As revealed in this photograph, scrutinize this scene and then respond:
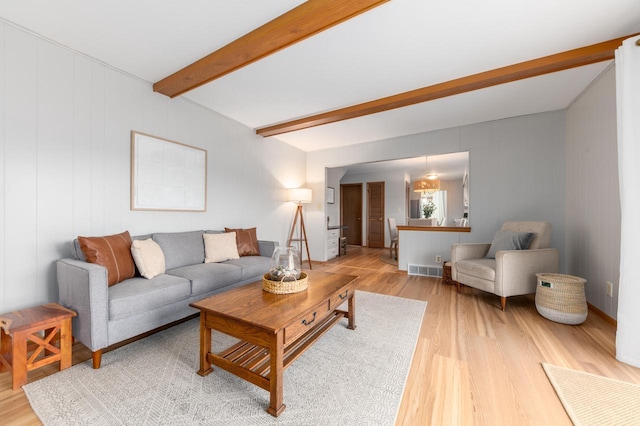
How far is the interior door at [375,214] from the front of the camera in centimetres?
775

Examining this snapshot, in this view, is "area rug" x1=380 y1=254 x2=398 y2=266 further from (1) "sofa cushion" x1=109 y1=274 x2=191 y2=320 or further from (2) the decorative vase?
(1) "sofa cushion" x1=109 y1=274 x2=191 y2=320

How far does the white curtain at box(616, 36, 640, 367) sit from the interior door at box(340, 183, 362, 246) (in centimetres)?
633

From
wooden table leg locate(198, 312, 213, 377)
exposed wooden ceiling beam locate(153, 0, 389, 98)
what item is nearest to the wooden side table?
wooden table leg locate(198, 312, 213, 377)

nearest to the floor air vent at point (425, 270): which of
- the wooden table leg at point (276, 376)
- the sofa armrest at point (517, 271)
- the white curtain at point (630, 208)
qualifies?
the sofa armrest at point (517, 271)

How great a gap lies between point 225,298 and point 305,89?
2331 millimetres

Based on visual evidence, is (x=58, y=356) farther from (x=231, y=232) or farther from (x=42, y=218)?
(x=231, y=232)

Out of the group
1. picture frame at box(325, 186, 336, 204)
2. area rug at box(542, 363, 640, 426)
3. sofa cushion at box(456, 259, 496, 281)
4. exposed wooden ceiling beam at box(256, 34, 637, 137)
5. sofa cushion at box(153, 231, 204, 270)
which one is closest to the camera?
area rug at box(542, 363, 640, 426)

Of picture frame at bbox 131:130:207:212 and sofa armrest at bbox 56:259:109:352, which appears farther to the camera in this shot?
Result: picture frame at bbox 131:130:207:212

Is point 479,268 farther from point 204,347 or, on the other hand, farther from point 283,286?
point 204,347

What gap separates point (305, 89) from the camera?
113 inches

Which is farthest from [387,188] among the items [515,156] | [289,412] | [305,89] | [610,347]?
[289,412]

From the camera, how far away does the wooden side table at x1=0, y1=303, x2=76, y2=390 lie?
1.47 metres

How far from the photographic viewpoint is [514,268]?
2.68 metres

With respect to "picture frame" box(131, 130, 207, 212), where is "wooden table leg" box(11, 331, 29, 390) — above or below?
below
